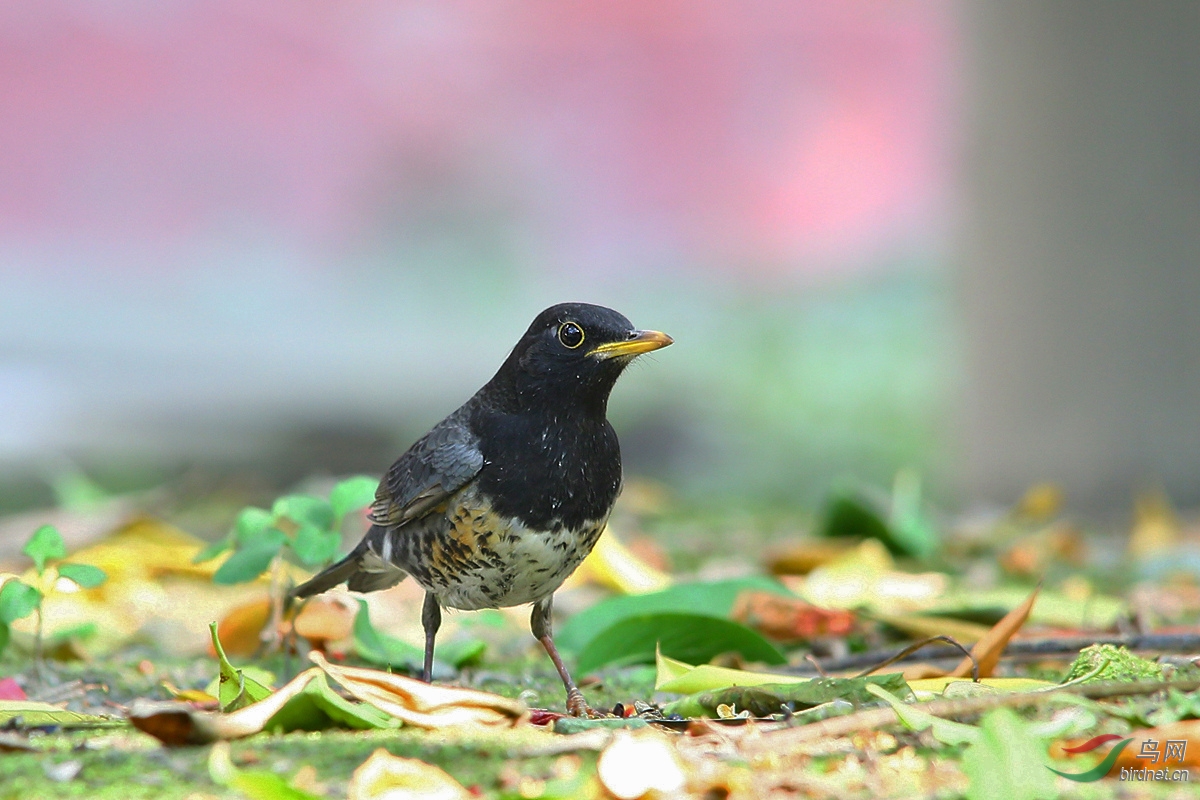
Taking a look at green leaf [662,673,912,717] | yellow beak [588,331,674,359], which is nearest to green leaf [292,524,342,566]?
yellow beak [588,331,674,359]

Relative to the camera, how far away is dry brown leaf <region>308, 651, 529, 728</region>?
2.45 m

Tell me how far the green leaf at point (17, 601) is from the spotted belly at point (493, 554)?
0.87 metres

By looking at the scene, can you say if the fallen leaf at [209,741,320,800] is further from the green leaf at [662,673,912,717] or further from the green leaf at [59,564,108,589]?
the green leaf at [59,564,108,589]

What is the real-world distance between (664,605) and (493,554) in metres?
0.75

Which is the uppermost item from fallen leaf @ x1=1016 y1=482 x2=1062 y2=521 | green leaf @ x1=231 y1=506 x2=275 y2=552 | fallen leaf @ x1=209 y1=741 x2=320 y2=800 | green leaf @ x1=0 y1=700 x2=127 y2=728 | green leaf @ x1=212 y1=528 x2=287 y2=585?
green leaf @ x1=231 y1=506 x2=275 y2=552

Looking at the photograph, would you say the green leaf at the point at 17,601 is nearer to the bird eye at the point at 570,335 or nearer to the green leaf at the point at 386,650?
the green leaf at the point at 386,650

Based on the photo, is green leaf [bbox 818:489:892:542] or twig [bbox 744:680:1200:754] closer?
twig [bbox 744:680:1200:754]

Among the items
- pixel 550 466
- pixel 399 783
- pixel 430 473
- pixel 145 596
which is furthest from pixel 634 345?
pixel 145 596

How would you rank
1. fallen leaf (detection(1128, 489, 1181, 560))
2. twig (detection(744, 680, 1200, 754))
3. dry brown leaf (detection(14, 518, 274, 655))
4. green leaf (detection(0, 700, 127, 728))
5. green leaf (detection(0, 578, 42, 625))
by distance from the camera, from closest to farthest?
twig (detection(744, 680, 1200, 754))
green leaf (detection(0, 700, 127, 728))
green leaf (detection(0, 578, 42, 625))
dry brown leaf (detection(14, 518, 274, 655))
fallen leaf (detection(1128, 489, 1181, 560))

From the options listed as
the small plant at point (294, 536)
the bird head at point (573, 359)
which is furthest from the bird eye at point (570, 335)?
the small plant at point (294, 536)

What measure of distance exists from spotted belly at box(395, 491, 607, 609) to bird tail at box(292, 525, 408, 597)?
0.92ft

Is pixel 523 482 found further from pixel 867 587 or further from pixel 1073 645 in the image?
pixel 867 587

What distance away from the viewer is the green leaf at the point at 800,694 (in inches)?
99.9

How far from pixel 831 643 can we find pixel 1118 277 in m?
4.10
